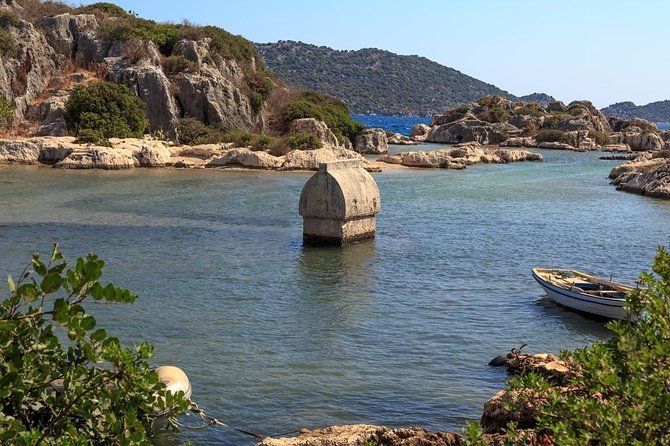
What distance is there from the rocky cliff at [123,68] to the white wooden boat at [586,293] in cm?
4391

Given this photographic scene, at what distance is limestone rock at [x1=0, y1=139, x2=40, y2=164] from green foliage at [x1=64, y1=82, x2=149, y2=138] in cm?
489

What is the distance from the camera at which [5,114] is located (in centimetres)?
5469

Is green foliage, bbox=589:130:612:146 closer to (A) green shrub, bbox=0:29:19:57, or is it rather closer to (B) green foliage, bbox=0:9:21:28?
(B) green foliage, bbox=0:9:21:28

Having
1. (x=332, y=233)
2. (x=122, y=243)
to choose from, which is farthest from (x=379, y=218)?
(x=122, y=243)

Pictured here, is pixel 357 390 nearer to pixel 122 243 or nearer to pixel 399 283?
pixel 399 283

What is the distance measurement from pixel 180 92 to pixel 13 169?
19.0 meters

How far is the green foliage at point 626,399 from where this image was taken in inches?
225

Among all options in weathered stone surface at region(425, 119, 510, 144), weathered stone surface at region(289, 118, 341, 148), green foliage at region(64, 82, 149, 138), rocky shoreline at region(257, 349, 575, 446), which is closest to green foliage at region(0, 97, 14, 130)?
green foliage at region(64, 82, 149, 138)

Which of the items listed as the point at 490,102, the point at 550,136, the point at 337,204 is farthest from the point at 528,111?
the point at 337,204

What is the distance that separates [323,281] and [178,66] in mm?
45803

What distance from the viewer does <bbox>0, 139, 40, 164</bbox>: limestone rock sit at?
49656 mm

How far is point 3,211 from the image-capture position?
32875 millimetres

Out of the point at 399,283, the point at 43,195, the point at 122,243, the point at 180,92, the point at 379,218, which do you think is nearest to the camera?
the point at 399,283

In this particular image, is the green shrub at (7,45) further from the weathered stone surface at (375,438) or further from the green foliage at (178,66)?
the weathered stone surface at (375,438)
